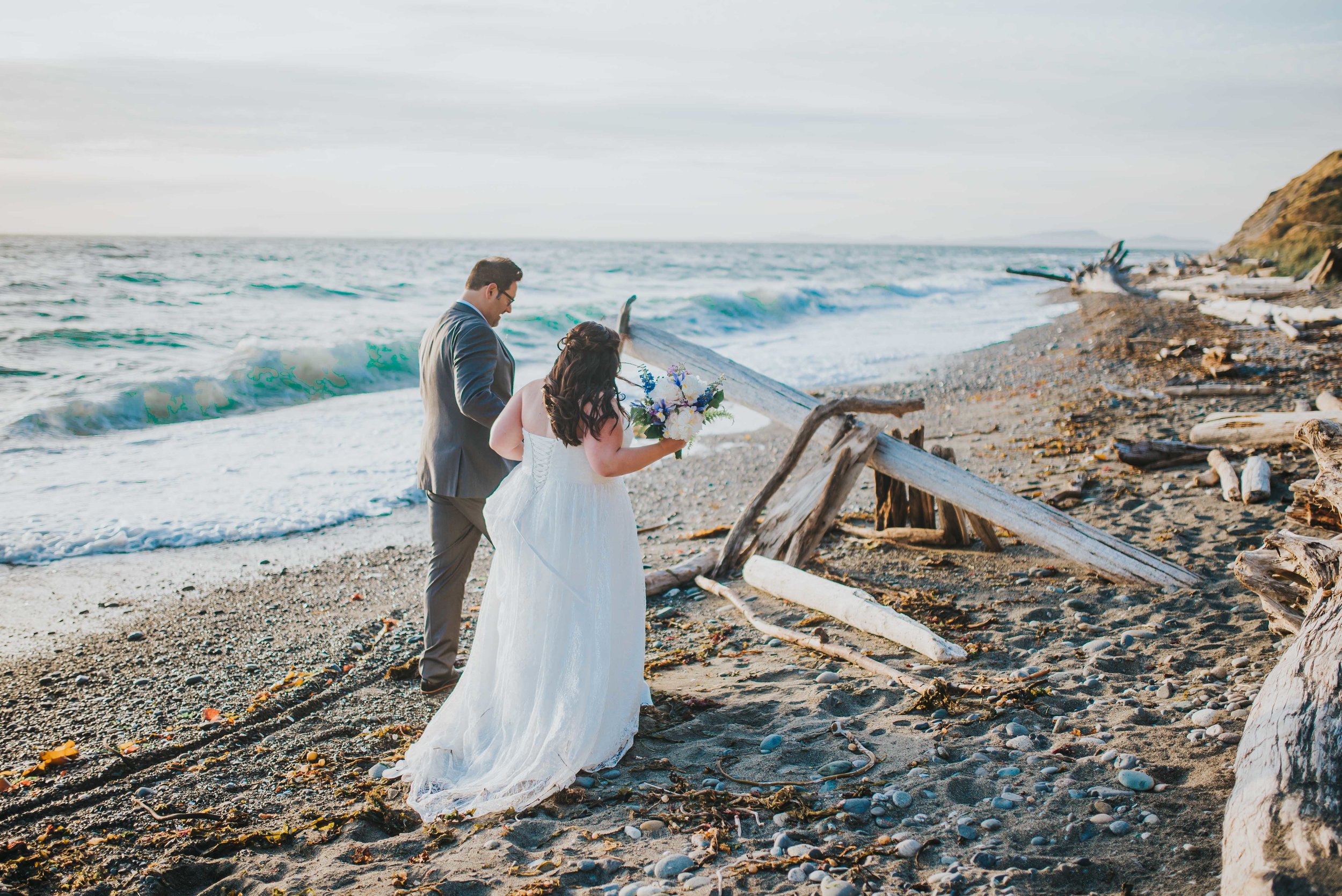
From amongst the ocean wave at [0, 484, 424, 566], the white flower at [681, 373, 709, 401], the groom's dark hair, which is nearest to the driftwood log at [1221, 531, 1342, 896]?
the white flower at [681, 373, 709, 401]

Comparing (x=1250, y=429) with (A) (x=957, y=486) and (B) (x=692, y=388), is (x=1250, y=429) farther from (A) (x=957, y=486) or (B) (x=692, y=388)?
(B) (x=692, y=388)

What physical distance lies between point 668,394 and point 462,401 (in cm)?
128

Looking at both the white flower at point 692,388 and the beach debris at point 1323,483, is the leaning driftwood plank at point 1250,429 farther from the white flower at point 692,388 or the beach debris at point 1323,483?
the white flower at point 692,388

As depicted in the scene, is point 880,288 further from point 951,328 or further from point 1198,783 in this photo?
point 1198,783

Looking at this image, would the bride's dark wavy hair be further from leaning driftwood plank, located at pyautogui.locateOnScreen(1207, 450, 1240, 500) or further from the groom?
leaning driftwood plank, located at pyautogui.locateOnScreen(1207, 450, 1240, 500)

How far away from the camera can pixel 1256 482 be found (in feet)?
21.5

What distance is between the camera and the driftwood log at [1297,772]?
226 centimetres

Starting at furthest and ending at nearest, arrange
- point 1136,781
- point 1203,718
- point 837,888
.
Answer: point 1203,718, point 1136,781, point 837,888

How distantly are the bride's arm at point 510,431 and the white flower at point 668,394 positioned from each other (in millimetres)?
680

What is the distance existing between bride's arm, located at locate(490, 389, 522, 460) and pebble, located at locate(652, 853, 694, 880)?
198 centimetres

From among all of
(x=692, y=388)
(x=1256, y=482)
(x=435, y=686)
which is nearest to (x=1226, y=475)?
(x=1256, y=482)

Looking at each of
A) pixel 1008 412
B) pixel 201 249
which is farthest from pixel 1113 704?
pixel 201 249

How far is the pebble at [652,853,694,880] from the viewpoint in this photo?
299 cm

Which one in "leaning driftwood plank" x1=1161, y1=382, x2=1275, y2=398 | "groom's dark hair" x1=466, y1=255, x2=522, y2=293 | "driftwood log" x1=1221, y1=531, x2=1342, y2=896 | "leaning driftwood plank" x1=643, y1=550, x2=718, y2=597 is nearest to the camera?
→ "driftwood log" x1=1221, y1=531, x2=1342, y2=896
